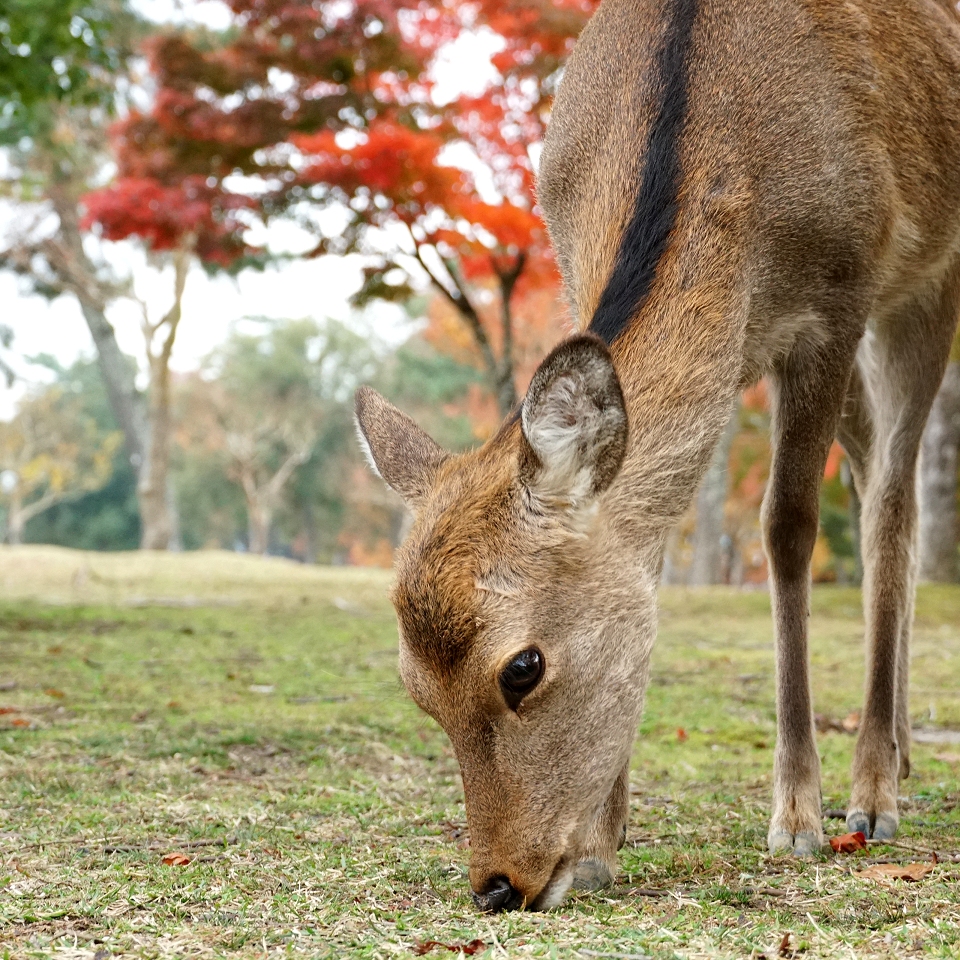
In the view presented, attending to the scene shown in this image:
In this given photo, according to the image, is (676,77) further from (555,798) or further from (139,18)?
(139,18)

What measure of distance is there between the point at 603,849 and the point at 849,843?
2.59 feet

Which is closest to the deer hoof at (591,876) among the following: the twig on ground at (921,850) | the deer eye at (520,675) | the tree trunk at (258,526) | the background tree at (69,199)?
the deer eye at (520,675)

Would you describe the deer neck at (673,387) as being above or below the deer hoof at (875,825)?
above

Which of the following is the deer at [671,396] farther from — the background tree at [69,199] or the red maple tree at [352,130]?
the background tree at [69,199]

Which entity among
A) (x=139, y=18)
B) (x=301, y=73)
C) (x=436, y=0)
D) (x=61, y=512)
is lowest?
(x=61, y=512)

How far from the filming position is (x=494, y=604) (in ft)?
8.13

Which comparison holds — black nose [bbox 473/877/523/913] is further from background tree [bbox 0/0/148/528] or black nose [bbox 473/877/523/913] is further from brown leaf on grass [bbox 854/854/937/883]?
background tree [bbox 0/0/148/528]

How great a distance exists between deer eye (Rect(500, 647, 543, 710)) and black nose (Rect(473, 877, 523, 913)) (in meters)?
0.37

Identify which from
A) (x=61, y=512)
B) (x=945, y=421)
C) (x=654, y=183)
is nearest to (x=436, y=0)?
(x=945, y=421)

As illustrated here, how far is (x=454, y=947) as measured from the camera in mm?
2146

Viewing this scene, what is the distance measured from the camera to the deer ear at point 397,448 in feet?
9.32

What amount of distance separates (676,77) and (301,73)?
35.0 ft

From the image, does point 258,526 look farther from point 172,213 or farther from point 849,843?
point 849,843

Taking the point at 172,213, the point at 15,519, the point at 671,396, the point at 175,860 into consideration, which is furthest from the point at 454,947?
the point at 15,519
